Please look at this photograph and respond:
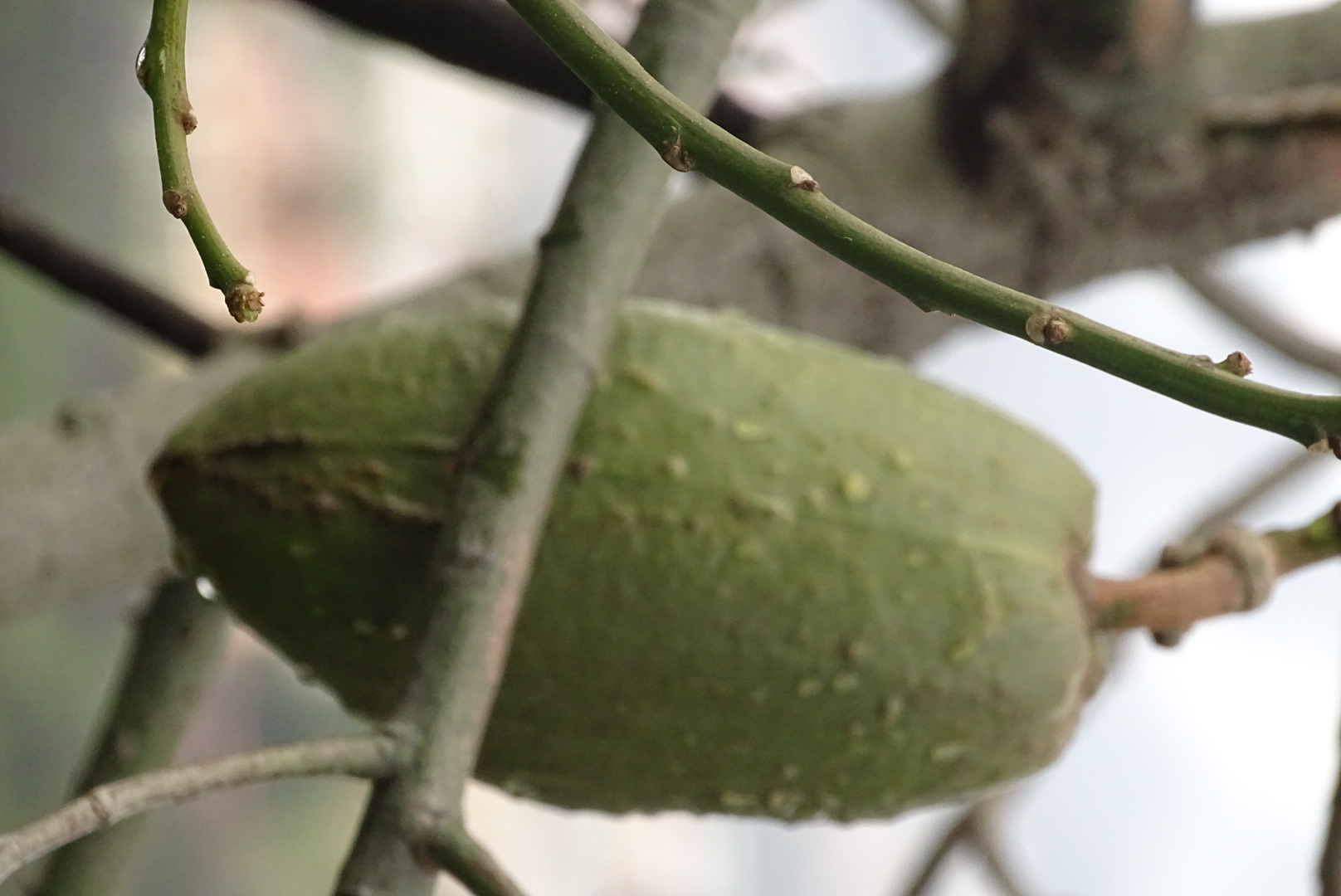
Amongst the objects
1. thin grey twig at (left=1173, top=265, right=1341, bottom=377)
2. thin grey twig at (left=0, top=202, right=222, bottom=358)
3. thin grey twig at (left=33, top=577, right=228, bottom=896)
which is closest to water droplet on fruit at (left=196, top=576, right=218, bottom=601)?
thin grey twig at (left=33, top=577, right=228, bottom=896)

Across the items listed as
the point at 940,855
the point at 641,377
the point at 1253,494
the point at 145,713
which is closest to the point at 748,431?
the point at 641,377

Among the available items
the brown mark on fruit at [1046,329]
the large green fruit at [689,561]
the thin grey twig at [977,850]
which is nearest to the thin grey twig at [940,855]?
the thin grey twig at [977,850]

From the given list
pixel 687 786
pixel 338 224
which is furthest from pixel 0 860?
pixel 338 224

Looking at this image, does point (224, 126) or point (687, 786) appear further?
point (224, 126)

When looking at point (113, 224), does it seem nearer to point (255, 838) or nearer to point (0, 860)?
point (255, 838)

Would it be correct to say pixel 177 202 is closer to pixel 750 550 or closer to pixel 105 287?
pixel 750 550

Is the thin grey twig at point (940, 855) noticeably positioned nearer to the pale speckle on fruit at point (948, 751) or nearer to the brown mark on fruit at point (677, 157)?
the pale speckle on fruit at point (948, 751)

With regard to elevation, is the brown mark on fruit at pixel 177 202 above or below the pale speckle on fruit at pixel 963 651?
below
